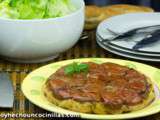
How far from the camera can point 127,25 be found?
6.07ft

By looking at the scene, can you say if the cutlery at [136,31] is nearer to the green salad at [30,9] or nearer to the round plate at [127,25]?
the round plate at [127,25]

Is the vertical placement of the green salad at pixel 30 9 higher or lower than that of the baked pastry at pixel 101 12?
higher

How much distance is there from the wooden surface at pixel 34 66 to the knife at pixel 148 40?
7cm

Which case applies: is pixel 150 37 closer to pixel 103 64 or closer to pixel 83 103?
pixel 103 64

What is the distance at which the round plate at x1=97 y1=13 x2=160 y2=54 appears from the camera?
5.29ft

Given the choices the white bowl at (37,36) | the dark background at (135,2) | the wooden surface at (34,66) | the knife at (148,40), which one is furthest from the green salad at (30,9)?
the dark background at (135,2)

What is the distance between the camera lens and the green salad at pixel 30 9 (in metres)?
1.52

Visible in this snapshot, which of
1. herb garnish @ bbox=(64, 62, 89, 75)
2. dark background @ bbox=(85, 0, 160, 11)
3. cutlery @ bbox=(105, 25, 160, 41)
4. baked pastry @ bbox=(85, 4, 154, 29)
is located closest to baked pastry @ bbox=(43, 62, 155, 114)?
herb garnish @ bbox=(64, 62, 89, 75)

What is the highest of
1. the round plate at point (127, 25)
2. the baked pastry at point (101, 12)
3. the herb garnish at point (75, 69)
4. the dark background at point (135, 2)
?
the herb garnish at point (75, 69)

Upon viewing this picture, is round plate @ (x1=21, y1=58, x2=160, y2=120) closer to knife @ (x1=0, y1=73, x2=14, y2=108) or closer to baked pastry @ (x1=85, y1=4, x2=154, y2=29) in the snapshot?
knife @ (x1=0, y1=73, x2=14, y2=108)

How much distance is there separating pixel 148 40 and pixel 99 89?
0.47 metres

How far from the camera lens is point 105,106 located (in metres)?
1.17

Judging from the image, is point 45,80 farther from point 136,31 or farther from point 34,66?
point 136,31

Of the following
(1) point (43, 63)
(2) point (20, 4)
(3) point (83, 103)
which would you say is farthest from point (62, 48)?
(3) point (83, 103)
